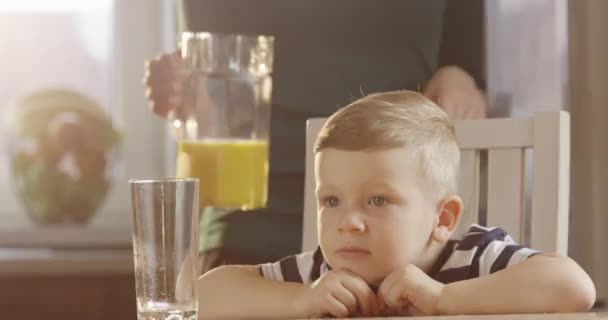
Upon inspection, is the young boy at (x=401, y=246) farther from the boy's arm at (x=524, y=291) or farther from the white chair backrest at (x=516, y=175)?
the white chair backrest at (x=516, y=175)

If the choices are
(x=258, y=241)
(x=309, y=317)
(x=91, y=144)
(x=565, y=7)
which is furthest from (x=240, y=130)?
(x=91, y=144)

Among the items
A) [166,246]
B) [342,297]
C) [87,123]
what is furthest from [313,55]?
[87,123]

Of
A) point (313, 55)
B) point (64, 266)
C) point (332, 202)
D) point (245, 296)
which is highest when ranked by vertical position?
point (313, 55)

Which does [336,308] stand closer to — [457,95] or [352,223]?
[352,223]

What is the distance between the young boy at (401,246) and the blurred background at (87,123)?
875mm

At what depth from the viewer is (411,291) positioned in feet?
3.26

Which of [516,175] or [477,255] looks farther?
[516,175]

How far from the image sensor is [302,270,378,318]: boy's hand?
1.01m

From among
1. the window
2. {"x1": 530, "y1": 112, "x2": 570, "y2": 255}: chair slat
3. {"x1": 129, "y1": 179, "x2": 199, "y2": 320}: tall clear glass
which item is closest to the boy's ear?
{"x1": 530, "y1": 112, "x2": 570, "y2": 255}: chair slat

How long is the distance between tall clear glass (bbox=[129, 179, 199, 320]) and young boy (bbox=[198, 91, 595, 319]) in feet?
0.68

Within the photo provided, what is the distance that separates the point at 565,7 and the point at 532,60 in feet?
0.41

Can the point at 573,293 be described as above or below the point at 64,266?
above

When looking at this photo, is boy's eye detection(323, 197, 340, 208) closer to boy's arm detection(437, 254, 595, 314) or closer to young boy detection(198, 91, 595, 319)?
young boy detection(198, 91, 595, 319)

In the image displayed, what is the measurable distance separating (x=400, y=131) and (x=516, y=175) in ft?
1.11
